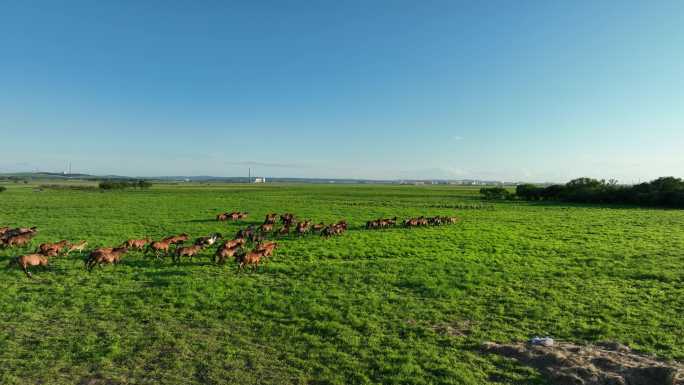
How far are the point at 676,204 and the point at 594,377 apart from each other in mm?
65625

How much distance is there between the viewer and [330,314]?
946 centimetres

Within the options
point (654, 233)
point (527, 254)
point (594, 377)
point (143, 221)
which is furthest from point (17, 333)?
point (654, 233)

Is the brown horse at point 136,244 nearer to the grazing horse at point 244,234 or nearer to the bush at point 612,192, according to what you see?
the grazing horse at point 244,234

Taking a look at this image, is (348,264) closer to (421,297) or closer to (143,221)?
(421,297)

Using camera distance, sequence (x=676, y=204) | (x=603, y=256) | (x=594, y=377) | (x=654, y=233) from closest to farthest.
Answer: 1. (x=594, y=377)
2. (x=603, y=256)
3. (x=654, y=233)
4. (x=676, y=204)

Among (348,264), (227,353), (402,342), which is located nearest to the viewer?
(227,353)

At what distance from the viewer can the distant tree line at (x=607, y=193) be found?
5472cm

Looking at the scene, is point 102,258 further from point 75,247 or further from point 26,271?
point 75,247

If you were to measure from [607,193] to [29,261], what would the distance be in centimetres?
7702

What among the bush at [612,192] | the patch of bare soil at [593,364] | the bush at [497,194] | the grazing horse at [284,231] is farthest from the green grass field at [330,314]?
the bush at [497,194]

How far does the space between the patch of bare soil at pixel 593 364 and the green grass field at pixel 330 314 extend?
41 centimetres

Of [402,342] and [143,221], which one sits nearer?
[402,342]

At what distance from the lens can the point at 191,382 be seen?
6.31m

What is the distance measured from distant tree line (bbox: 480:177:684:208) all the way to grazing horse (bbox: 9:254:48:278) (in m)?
72.6
